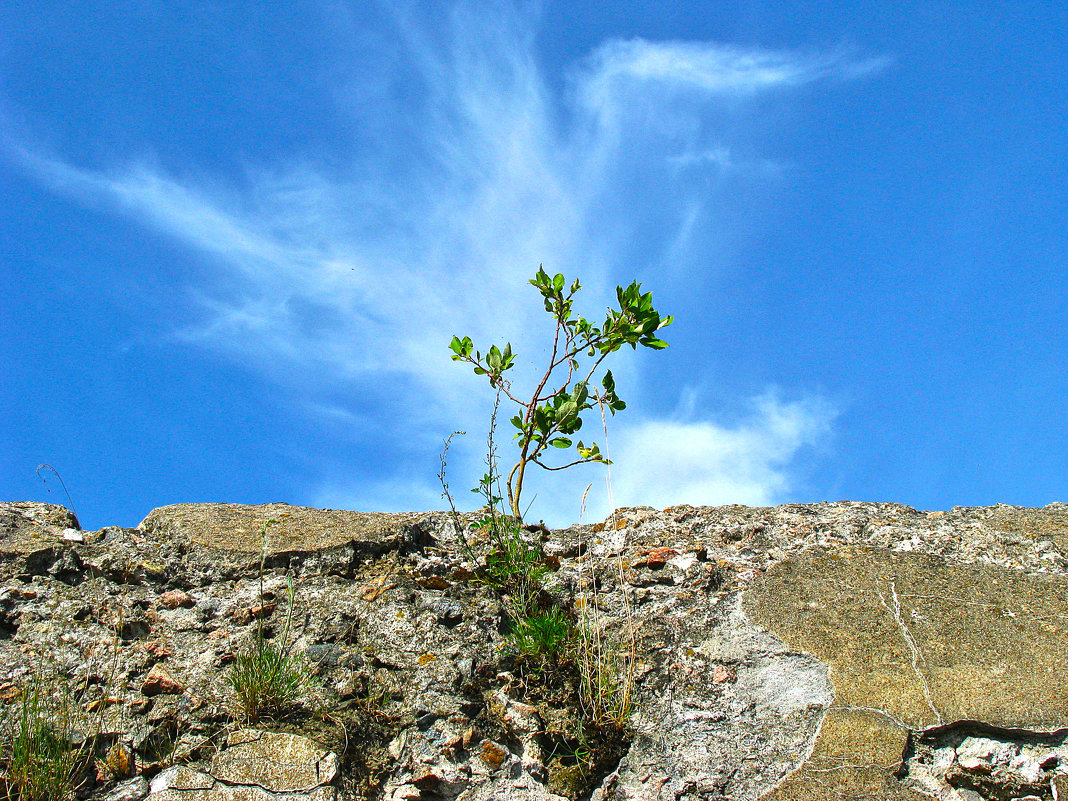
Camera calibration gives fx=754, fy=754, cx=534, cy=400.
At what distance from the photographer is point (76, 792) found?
2.29 meters

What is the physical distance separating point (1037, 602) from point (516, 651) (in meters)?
1.90

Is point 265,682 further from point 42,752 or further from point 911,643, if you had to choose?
point 911,643

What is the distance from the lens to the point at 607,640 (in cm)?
277

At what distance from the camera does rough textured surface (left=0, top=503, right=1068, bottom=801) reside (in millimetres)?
2260

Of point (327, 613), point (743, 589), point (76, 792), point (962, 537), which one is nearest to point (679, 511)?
point (743, 589)

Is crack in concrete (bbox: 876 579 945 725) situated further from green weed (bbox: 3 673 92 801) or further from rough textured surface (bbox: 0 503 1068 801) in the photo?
green weed (bbox: 3 673 92 801)

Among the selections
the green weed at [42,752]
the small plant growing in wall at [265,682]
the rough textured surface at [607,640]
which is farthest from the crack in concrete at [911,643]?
the green weed at [42,752]

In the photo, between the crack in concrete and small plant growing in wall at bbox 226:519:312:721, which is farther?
small plant growing in wall at bbox 226:519:312:721

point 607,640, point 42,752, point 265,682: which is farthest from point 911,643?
point 42,752

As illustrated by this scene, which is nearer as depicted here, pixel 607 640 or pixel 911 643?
pixel 911 643

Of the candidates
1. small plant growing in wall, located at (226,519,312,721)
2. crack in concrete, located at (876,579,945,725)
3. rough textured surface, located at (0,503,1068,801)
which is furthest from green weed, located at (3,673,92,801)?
crack in concrete, located at (876,579,945,725)

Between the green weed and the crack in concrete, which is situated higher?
the crack in concrete

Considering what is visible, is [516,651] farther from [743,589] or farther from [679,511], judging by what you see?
[679,511]

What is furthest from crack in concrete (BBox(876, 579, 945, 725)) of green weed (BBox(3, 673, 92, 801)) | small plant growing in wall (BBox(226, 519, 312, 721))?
green weed (BBox(3, 673, 92, 801))
